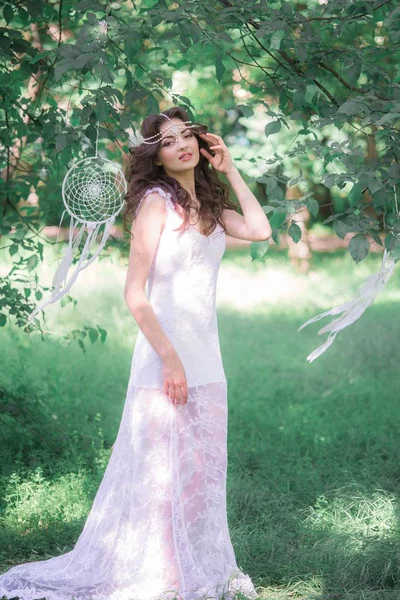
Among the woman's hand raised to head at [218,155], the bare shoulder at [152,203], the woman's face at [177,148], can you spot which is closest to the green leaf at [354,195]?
the woman's hand raised to head at [218,155]

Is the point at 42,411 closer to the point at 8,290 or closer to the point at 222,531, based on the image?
the point at 8,290

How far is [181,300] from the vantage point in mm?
3195

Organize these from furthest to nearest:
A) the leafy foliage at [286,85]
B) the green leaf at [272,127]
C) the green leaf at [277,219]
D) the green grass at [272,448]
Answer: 1. the green grass at [272,448]
2. the green leaf at [272,127]
3. the green leaf at [277,219]
4. the leafy foliage at [286,85]

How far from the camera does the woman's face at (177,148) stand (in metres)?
3.21

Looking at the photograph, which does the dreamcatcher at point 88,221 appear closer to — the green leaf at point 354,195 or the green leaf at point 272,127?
the green leaf at point 272,127

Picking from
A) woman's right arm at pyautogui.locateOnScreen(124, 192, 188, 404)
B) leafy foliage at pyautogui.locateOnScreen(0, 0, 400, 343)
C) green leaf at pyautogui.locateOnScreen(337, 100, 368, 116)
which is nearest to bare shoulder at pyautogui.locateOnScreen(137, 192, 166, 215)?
woman's right arm at pyautogui.locateOnScreen(124, 192, 188, 404)

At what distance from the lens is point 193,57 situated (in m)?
4.14

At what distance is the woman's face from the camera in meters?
3.21

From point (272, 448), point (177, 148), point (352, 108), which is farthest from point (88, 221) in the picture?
point (272, 448)

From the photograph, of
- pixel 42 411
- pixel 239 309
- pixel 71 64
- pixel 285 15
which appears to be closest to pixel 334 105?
pixel 285 15

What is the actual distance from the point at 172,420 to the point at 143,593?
622 mm

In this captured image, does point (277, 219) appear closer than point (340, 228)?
No

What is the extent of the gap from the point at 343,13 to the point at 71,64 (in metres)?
1.38

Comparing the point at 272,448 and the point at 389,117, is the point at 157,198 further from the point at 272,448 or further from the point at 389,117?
the point at 272,448
